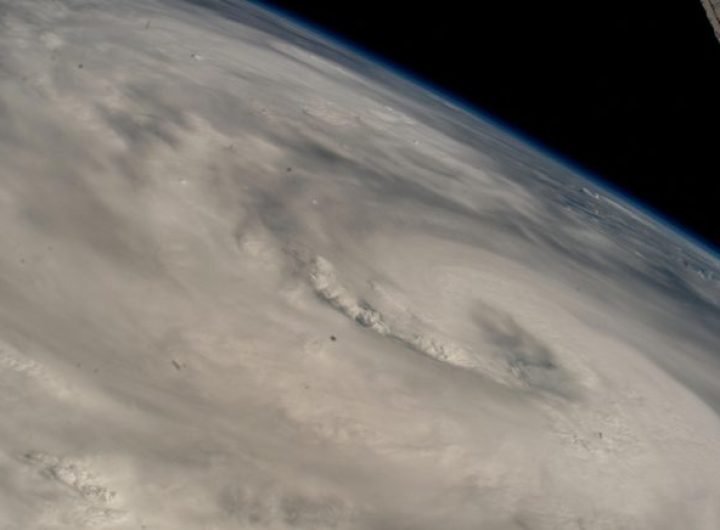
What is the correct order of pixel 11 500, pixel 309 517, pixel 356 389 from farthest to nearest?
pixel 356 389
pixel 309 517
pixel 11 500

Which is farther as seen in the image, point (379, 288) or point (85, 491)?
point (379, 288)

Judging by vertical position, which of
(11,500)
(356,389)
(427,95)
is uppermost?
(427,95)

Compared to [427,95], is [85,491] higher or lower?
lower

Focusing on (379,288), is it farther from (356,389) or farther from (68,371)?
(68,371)

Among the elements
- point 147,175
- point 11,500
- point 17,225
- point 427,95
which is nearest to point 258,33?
point 427,95

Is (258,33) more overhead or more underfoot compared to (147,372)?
more overhead

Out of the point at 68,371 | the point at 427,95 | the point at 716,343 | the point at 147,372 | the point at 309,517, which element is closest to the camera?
the point at 309,517

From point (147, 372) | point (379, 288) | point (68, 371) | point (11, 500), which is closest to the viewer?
point (11, 500)

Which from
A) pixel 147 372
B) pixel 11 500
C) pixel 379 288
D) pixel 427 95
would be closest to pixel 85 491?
pixel 11 500

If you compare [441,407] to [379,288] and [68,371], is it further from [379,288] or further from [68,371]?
[68,371]
